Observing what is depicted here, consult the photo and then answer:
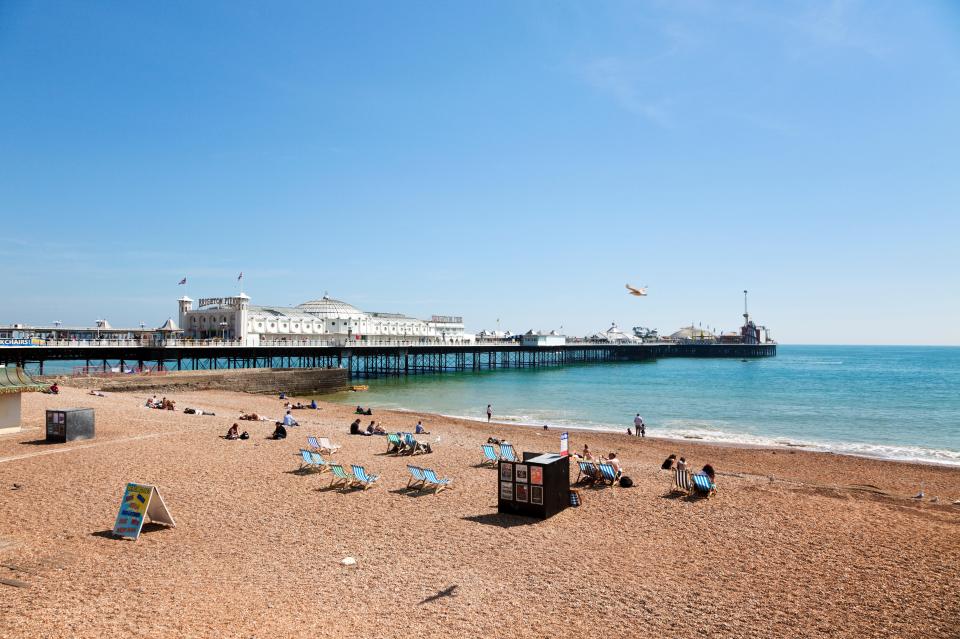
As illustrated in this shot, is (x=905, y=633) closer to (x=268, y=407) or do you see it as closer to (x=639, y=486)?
(x=639, y=486)

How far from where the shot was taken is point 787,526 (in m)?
8.80

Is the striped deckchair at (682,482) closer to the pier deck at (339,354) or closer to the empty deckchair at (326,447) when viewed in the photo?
the empty deckchair at (326,447)

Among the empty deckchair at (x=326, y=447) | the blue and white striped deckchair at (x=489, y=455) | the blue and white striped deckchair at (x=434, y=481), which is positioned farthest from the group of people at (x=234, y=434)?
the blue and white striped deckchair at (x=434, y=481)

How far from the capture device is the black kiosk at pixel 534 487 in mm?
9031

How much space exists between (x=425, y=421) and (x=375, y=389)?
71.2ft

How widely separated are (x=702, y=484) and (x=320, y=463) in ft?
24.3

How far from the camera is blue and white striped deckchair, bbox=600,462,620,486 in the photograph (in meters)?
11.3

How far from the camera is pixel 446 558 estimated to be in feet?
23.9

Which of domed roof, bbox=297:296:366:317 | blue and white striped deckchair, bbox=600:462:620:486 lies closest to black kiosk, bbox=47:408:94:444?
blue and white striped deckchair, bbox=600:462:620:486

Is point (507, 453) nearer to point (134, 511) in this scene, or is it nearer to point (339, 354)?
point (134, 511)

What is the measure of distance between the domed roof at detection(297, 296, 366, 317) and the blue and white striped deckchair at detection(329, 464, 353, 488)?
5798 cm

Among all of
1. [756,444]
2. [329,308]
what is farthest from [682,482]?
[329,308]

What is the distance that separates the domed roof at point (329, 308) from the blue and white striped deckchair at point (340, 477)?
58.0 metres

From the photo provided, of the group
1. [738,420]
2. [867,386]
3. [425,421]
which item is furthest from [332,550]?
[867,386]
